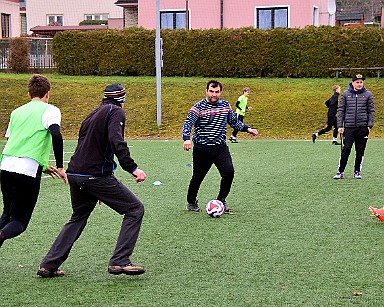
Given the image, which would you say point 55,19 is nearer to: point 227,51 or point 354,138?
point 227,51

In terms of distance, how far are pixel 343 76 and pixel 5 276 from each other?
26823 millimetres

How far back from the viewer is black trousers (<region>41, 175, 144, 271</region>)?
671 cm

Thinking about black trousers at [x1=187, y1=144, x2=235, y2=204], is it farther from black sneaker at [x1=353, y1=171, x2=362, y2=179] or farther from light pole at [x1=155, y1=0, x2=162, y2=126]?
light pole at [x1=155, y1=0, x2=162, y2=126]

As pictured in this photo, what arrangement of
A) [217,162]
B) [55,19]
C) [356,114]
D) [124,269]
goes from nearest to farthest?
1. [124,269]
2. [217,162]
3. [356,114]
4. [55,19]

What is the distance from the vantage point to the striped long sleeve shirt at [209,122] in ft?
32.8

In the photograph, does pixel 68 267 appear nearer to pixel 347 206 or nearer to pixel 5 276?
pixel 5 276

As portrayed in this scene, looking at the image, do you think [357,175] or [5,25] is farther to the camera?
[5,25]

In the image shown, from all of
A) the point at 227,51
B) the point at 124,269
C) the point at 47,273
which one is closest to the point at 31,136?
the point at 47,273

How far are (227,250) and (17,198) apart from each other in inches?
94.2

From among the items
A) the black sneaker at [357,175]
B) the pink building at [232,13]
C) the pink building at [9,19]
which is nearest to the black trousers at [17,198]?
the black sneaker at [357,175]

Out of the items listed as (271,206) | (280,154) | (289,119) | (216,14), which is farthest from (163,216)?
(216,14)

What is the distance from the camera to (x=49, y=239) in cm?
860

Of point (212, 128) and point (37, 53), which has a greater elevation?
point (37, 53)

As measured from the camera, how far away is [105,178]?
22.1ft
